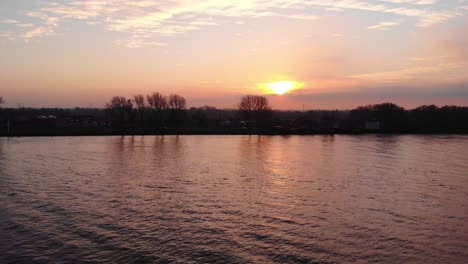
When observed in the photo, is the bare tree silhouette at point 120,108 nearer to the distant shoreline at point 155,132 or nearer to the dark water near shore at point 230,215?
the distant shoreline at point 155,132

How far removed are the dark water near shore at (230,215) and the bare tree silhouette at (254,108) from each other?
9663cm

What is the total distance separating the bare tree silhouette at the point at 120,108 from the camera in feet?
358

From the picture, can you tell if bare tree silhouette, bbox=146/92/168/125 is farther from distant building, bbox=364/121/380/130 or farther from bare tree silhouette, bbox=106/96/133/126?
distant building, bbox=364/121/380/130

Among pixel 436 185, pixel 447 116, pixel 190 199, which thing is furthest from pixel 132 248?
pixel 447 116

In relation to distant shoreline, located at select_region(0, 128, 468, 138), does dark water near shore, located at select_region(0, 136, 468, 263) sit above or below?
below

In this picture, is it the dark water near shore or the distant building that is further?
the distant building

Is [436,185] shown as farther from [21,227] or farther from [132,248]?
[21,227]

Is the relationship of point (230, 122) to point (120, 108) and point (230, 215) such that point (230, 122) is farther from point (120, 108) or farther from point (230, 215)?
point (230, 215)

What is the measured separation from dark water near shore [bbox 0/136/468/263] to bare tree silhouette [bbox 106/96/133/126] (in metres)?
78.6

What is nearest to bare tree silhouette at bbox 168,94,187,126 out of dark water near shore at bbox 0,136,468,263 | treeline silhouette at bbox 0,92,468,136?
treeline silhouette at bbox 0,92,468,136

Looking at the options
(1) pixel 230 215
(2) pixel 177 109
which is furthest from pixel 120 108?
(1) pixel 230 215

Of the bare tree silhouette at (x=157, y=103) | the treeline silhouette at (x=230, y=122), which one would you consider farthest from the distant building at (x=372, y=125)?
the bare tree silhouette at (x=157, y=103)

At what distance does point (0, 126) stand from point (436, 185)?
94508mm

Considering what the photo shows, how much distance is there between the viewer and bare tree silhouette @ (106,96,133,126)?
358 feet
